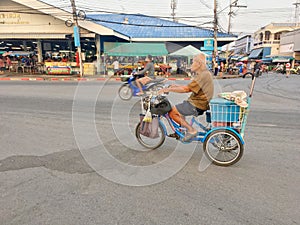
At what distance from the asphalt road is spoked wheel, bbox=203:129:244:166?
0.53 feet

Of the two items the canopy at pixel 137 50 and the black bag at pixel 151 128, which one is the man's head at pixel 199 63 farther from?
the canopy at pixel 137 50

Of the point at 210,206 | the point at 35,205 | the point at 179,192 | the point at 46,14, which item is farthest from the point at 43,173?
the point at 46,14

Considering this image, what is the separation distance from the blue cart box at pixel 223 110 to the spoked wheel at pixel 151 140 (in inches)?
41.3

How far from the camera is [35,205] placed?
106 inches

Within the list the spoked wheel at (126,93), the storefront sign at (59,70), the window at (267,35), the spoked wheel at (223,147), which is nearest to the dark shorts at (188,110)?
the spoked wheel at (223,147)

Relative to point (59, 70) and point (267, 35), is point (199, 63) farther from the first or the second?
point (267, 35)

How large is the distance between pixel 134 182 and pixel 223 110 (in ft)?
5.68

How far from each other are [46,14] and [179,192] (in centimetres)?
2432

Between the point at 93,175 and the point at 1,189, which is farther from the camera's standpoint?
the point at 93,175

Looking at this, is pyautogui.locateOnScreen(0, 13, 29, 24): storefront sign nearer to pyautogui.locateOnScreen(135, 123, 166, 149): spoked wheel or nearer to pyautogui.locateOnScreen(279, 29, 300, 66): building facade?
pyautogui.locateOnScreen(135, 123, 166, 149): spoked wheel

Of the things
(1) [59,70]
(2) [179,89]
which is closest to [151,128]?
(2) [179,89]

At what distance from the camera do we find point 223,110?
354 centimetres

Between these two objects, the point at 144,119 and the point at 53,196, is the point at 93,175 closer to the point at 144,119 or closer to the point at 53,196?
the point at 53,196

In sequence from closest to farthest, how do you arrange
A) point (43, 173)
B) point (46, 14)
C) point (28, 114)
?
point (43, 173) < point (28, 114) < point (46, 14)
